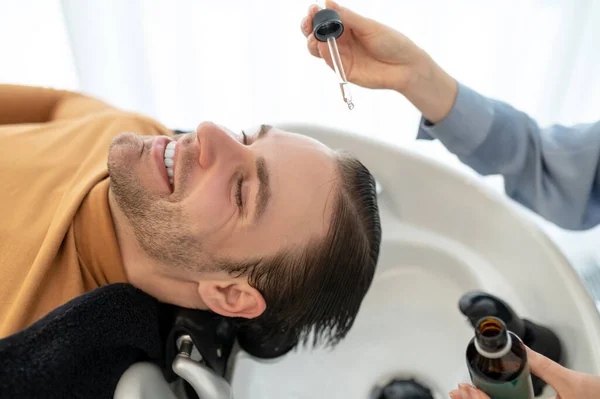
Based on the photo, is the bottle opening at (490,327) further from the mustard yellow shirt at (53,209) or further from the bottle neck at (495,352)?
the mustard yellow shirt at (53,209)

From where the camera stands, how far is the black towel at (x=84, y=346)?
640 millimetres

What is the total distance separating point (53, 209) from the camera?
0.92 m

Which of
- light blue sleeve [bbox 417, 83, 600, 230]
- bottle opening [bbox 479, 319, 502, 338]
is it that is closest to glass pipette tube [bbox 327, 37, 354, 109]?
light blue sleeve [bbox 417, 83, 600, 230]

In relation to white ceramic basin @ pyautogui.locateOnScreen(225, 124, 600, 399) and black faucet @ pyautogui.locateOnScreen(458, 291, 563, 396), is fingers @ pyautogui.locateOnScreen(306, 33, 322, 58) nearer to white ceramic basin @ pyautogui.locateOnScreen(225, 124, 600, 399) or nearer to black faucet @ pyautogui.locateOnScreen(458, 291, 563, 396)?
white ceramic basin @ pyautogui.locateOnScreen(225, 124, 600, 399)

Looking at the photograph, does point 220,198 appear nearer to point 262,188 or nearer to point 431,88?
point 262,188

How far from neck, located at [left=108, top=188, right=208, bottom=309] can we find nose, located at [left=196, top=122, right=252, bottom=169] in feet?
0.57

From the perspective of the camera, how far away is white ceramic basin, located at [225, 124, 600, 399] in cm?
94

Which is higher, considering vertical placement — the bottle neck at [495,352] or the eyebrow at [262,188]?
the eyebrow at [262,188]

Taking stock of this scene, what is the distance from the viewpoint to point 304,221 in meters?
0.81

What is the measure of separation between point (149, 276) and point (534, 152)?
77 centimetres

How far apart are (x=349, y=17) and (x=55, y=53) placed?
974mm

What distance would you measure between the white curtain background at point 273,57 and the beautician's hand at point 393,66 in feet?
0.87

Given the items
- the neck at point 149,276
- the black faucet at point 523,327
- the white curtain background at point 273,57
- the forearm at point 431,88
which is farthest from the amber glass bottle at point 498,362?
the white curtain background at point 273,57

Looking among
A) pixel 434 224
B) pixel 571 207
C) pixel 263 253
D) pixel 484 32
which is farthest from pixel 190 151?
pixel 484 32
